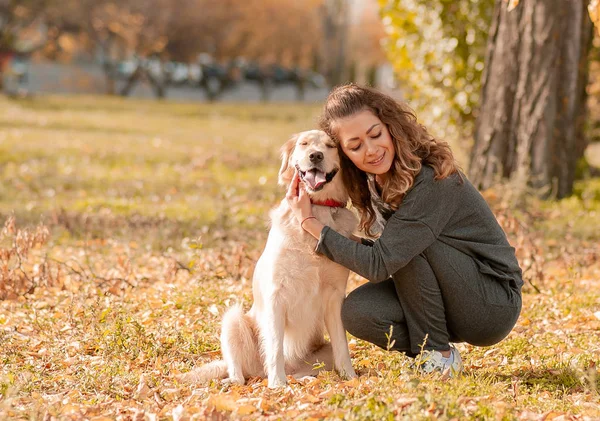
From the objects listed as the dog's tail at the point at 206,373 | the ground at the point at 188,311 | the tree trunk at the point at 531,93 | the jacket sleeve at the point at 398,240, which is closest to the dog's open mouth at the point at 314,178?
the jacket sleeve at the point at 398,240

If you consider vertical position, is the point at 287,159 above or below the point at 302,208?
above

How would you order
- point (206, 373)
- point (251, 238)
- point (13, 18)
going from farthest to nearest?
point (13, 18)
point (251, 238)
point (206, 373)

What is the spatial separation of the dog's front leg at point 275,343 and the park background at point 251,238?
0.39 ft

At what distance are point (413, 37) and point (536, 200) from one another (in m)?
3.11

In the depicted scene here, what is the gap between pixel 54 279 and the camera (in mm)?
5520

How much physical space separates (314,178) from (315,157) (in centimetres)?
11

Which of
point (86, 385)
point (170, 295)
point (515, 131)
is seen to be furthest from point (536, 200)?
point (86, 385)

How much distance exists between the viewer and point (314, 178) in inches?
156

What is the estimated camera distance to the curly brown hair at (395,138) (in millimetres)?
3918

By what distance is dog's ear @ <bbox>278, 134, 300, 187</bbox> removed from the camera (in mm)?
4105

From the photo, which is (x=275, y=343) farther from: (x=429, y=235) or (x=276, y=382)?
(x=429, y=235)

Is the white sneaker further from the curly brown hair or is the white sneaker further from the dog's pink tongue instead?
the dog's pink tongue

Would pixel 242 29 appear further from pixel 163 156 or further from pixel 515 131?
pixel 515 131

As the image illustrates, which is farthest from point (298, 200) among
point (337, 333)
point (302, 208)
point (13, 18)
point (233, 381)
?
point (13, 18)
